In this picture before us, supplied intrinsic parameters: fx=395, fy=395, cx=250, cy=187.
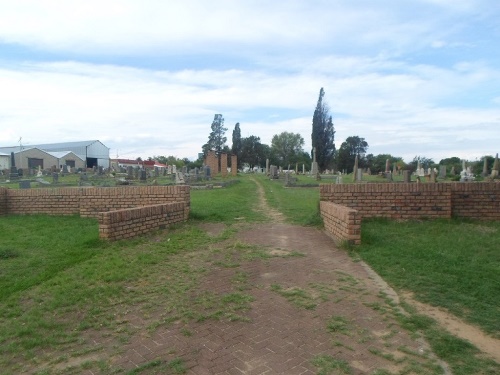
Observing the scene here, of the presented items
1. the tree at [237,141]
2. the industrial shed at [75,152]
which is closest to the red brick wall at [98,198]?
the industrial shed at [75,152]

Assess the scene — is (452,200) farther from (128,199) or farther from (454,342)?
(128,199)

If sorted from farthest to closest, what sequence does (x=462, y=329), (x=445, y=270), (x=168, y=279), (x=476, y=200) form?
(x=476, y=200)
(x=445, y=270)
(x=168, y=279)
(x=462, y=329)

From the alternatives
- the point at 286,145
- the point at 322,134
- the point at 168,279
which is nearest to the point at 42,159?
the point at 322,134

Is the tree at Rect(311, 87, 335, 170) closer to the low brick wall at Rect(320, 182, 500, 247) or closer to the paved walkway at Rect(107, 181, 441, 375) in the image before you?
the low brick wall at Rect(320, 182, 500, 247)

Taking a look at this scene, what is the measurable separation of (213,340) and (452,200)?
23.1ft

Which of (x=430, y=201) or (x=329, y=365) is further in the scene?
(x=430, y=201)

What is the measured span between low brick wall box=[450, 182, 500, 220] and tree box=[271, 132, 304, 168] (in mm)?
92824

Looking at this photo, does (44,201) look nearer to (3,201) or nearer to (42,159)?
(3,201)

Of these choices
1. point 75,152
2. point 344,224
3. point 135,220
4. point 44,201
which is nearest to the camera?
point 344,224

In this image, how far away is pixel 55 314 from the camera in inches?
151

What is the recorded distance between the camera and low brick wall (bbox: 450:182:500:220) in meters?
8.39

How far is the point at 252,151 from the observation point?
279 feet

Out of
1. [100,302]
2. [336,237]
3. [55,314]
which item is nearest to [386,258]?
[336,237]

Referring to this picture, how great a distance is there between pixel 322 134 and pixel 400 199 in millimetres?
57585
